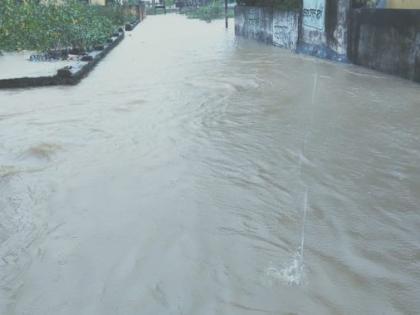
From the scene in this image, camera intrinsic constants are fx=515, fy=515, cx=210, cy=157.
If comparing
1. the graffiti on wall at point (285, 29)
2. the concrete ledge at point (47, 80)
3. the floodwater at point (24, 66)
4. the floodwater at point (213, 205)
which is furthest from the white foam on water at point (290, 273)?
the graffiti on wall at point (285, 29)

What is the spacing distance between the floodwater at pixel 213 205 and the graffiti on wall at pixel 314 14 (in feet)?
17.7

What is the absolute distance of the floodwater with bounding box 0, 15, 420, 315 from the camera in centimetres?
356

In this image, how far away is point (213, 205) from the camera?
4.86 m

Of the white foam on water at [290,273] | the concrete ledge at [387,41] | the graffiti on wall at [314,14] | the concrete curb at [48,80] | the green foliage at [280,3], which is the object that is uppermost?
the green foliage at [280,3]

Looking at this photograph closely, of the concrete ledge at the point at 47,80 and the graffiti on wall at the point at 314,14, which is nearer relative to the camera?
the concrete ledge at the point at 47,80

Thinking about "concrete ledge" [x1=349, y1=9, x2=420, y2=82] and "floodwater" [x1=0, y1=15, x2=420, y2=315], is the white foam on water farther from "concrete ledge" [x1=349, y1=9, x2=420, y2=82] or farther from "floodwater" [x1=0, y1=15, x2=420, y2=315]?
"concrete ledge" [x1=349, y1=9, x2=420, y2=82]

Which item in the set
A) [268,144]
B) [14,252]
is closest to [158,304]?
[14,252]

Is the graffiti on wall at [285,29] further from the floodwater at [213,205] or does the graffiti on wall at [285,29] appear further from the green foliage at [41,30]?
the floodwater at [213,205]

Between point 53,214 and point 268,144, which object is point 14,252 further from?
point 268,144

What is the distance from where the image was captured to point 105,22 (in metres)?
23.8

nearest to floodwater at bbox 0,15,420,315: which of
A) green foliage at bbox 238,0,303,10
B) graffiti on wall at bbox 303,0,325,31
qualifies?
graffiti on wall at bbox 303,0,325,31

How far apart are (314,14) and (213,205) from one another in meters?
11.5

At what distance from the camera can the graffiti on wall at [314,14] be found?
14.4 m

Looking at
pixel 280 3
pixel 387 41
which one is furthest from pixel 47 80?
pixel 280 3
